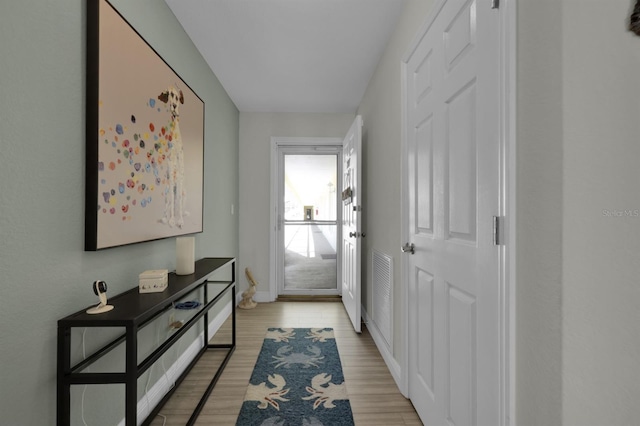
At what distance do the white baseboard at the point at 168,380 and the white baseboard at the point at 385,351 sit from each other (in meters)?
1.47

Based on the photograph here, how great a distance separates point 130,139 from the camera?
1502mm

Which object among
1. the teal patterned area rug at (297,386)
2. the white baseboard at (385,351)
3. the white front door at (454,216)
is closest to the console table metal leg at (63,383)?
the teal patterned area rug at (297,386)

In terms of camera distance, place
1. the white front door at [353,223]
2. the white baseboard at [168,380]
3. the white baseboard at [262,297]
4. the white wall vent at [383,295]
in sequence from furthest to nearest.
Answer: the white baseboard at [262,297], the white front door at [353,223], the white wall vent at [383,295], the white baseboard at [168,380]

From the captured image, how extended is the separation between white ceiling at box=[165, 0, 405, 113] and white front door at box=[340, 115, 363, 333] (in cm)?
55

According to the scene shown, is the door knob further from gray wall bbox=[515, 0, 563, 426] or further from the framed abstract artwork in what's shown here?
the framed abstract artwork

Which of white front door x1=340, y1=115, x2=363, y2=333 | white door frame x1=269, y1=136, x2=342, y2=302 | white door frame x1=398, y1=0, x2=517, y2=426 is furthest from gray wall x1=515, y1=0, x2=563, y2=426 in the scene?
white door frame x1=269, y1=136, x2=342, y2=302

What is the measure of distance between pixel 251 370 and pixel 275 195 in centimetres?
232

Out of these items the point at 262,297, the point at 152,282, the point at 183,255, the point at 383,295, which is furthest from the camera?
the point at 262,297

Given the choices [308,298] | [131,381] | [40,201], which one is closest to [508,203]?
[131,381]

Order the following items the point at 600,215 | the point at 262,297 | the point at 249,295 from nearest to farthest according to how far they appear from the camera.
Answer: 1. the point at 600,215
2. the point at 249,295
3. the point at 262,297

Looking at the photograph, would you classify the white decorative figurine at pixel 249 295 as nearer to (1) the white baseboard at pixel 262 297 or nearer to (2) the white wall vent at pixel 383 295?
(1) the white baseboard at pixel 262 297

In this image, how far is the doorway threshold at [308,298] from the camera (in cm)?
405

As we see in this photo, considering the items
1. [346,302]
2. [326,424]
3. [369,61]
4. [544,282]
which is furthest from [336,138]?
[544,282]

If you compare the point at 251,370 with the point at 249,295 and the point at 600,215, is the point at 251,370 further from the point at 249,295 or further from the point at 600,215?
the point at 600,215
